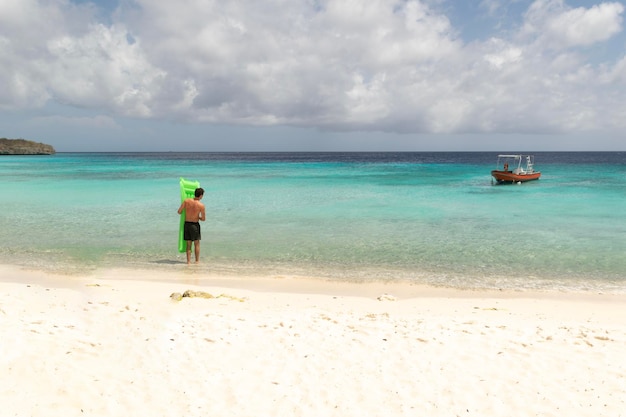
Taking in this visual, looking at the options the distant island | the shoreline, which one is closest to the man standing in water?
the shoreline

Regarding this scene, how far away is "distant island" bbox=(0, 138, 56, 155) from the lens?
406 feet

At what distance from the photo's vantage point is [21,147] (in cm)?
12706

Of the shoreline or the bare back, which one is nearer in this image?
the shoreline

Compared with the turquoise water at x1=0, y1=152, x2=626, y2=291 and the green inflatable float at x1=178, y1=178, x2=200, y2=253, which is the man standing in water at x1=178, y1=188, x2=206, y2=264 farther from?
the turquoise water at x1=0, y1=152, x2=626, y2=291

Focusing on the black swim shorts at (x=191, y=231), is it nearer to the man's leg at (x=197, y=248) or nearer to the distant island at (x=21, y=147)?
the man's leg at (x=197, y=248)

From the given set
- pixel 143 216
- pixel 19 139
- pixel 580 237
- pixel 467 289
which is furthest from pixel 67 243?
pixel 19 139

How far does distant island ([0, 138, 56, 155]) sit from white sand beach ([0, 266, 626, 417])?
465 feet

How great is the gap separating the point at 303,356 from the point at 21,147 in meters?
149

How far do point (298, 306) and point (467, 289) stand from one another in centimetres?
359

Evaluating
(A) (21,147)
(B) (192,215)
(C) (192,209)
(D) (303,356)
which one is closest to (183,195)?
(C) (192,209)

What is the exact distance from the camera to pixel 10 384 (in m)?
4.09

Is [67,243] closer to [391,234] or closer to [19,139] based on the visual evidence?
[391,234]

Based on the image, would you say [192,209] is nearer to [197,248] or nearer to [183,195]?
[183,195]

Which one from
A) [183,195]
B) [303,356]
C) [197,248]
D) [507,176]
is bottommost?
[303,356]
